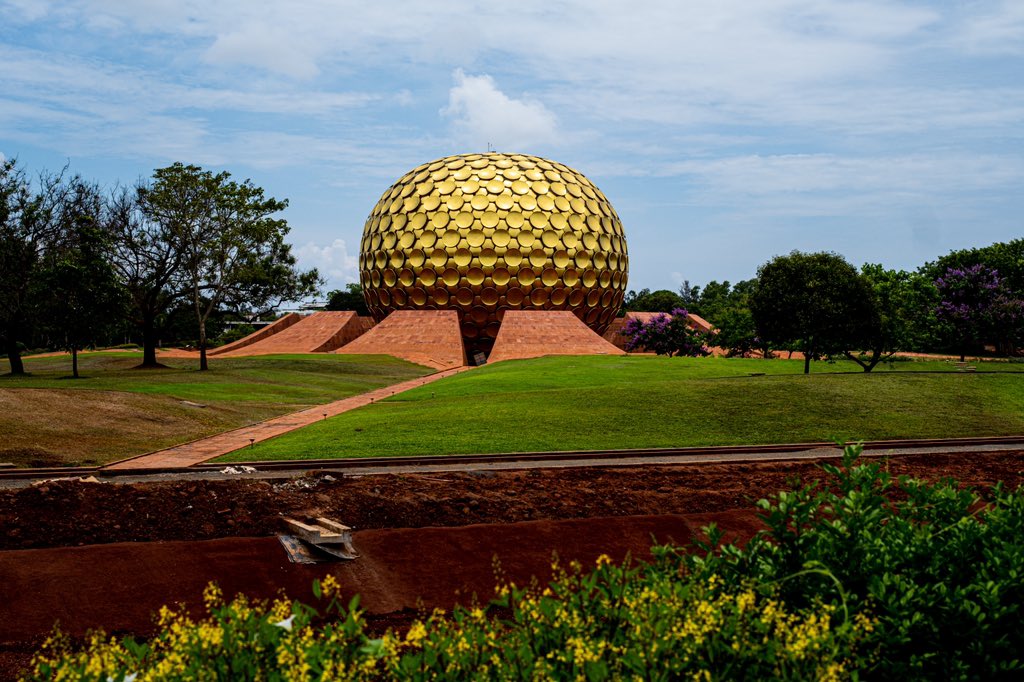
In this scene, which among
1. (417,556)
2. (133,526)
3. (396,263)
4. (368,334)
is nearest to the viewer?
(417,556)

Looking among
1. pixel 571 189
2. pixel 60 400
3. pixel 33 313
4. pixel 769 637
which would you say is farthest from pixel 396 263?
pixel 769 637

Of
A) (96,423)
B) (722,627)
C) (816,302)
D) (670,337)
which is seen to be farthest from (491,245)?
(722,627)

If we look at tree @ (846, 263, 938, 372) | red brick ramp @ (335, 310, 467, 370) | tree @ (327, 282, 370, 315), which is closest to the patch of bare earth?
red brick ramp @ (335, 310, 467, 370)

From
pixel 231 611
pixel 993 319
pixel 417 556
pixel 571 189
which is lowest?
pixel 417 556

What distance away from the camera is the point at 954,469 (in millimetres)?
11703

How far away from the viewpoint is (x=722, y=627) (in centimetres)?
432

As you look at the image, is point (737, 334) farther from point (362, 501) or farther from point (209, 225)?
point (362, 501)

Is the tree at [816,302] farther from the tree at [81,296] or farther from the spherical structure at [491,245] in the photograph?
the tree at [81,296]

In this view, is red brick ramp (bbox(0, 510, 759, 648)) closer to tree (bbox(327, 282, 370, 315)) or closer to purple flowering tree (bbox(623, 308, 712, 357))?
purple flowering tree (bbox(623, 308, 712, 357))

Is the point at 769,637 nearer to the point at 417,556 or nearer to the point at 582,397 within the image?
the point at 417,556

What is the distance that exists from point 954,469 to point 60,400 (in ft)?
53.9

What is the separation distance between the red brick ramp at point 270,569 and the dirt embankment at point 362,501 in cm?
53

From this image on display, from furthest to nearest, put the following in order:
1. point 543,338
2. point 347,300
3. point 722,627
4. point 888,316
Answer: point 347,300, point 543,338, point 888,316, point 722,627

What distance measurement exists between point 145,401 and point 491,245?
1070 inches
